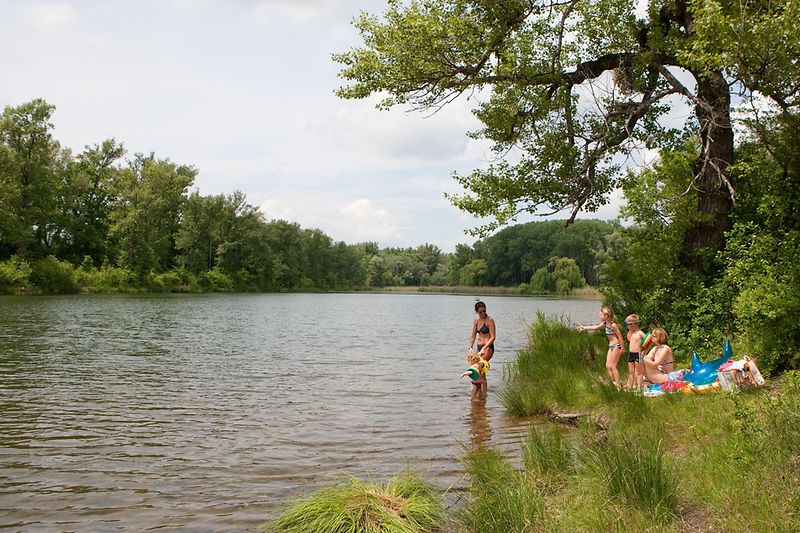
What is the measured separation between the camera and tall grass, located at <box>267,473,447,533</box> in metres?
4.87

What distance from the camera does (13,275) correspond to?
5044 centimetres

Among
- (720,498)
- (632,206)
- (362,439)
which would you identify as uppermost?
(632,206)

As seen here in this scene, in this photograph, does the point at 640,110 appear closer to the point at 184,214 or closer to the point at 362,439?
the point at 362,439

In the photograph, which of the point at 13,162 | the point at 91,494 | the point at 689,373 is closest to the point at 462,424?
the point at 689,373

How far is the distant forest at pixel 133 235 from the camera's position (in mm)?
56875

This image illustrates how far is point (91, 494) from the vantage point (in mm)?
6371

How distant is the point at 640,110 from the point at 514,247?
143m

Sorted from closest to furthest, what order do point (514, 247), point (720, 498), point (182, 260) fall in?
point (720, 498)
point (182, 260)
point (514, 247)

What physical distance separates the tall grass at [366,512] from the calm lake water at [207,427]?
0.68 meters

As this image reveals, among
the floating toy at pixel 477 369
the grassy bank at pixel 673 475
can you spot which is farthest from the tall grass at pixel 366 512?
the floating toy at pixel 477 369

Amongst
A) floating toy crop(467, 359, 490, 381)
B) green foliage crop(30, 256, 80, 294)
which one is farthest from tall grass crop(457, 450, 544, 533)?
green foliage crop(30, 256, 80, 294)

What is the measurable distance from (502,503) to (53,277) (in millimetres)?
60335

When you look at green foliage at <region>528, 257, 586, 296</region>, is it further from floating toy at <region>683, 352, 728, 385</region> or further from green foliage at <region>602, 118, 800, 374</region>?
floating toy at <region>683, 352, 728, 385</region>

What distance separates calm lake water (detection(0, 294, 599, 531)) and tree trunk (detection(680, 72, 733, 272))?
16.6 ft
